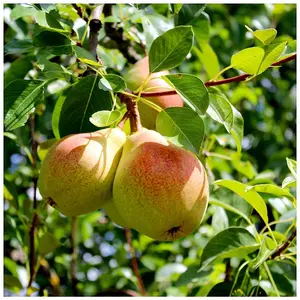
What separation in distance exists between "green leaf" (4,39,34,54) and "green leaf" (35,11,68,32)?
9.0 inches

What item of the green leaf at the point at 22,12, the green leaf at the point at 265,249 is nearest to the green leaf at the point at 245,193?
the green leaf at the point at 265,249

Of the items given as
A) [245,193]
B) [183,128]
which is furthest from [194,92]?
[245,193]

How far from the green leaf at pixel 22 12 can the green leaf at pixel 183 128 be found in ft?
1.11

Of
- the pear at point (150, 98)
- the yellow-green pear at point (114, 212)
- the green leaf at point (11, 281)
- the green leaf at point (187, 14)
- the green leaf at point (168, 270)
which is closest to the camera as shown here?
the yellow-green pear at point (114, 212)

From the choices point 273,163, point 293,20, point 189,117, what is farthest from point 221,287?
point 293,20

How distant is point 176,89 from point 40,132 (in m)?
1.45

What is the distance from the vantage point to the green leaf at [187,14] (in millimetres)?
1408

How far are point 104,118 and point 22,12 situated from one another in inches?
12.2

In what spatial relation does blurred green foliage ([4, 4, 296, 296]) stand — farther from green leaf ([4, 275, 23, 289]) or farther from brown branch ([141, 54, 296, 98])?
brown branch ([141, 54, 296, 98])

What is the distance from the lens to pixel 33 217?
1.71 metres

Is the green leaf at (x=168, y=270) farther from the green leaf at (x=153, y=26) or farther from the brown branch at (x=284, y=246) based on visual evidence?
the green leaf at (x=153, y=26)

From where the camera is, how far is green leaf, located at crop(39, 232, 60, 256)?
1650 millimetres

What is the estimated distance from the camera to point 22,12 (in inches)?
48.8

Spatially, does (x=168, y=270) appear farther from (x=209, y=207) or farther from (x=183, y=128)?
(x=183, y=128)
